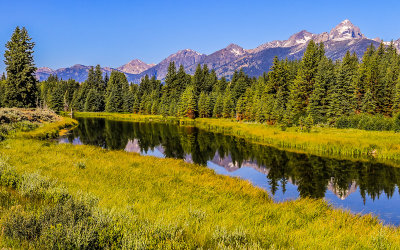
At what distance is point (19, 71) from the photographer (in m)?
47.8

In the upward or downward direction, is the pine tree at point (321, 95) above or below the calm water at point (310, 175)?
above

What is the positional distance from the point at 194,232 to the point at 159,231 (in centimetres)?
94

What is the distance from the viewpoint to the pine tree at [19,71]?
47.1m

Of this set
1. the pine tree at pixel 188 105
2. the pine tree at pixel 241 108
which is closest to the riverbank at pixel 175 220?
the pine tree at pixel 241 108

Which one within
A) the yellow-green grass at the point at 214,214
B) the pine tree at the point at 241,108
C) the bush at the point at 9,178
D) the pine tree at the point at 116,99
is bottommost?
the yellow-green grass at the point at 214,214

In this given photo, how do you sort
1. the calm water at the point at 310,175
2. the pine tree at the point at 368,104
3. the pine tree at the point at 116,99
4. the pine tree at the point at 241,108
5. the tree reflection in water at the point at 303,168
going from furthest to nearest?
1. the pine tree at the point at 116,99
2. the pine tree at the point at 241,108
3. the pine tree at the point at 368,104
4. the tree reflection in water at the point at 303,168
5. the calm water at the point at 310,175

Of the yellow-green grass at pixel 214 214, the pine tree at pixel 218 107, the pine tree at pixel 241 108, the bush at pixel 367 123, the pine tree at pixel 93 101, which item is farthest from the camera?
the pine tree at pixel 93 101

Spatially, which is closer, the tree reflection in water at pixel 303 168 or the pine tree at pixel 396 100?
the tree reflection in water at pixel 303 168

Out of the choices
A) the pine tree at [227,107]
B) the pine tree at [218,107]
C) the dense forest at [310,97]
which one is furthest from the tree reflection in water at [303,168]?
the pine tree at [218,107]

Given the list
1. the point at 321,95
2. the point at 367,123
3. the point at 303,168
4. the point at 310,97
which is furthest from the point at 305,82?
the point at 303,168

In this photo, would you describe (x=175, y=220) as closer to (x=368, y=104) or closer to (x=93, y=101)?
(x=368, y=104)

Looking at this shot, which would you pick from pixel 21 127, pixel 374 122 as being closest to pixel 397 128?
pixel 374 122

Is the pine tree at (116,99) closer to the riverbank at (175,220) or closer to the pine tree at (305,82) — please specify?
the pine tree at (305,82)

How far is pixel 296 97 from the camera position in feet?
208
